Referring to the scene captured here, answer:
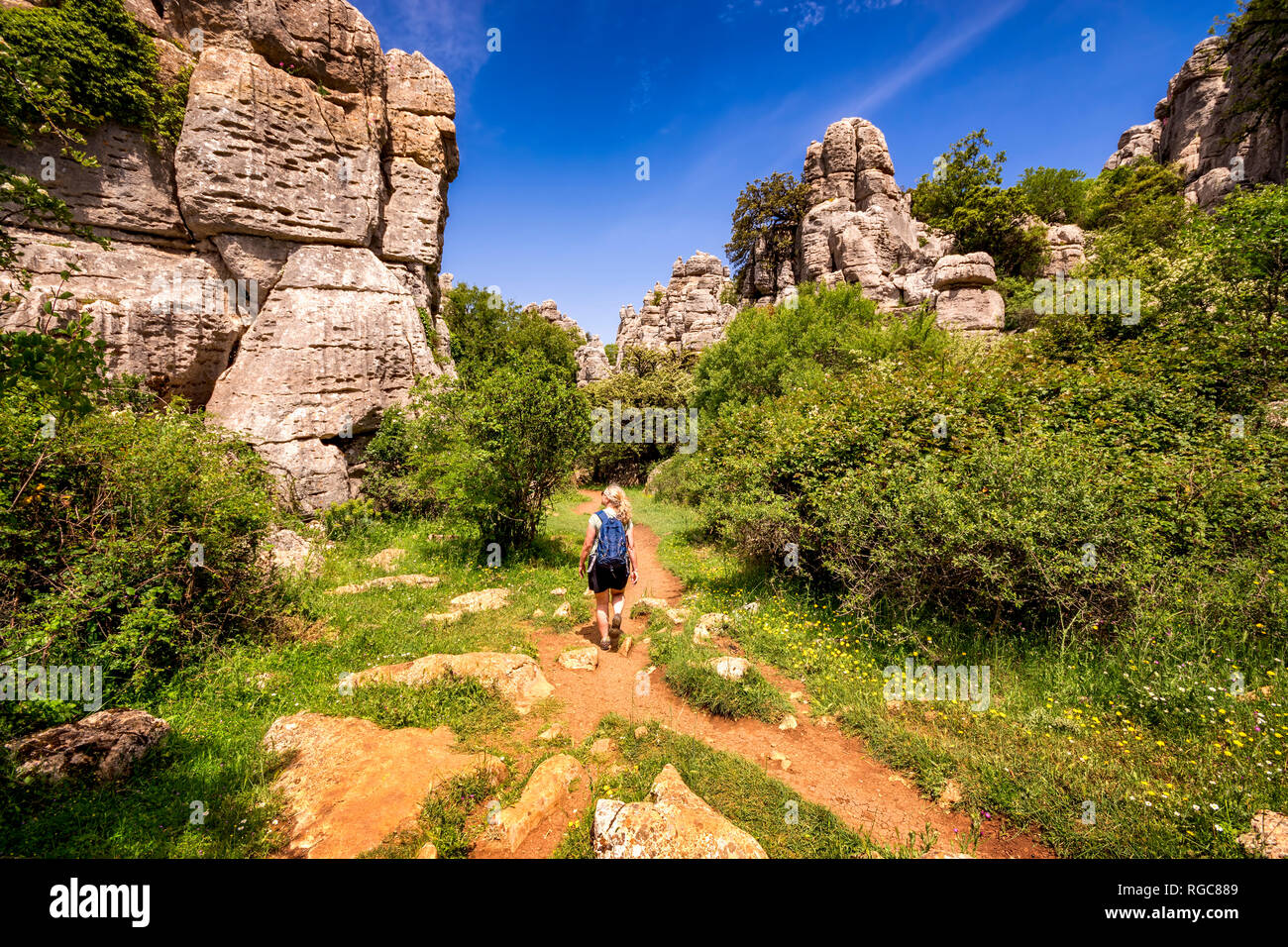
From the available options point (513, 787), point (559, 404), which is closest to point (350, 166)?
point (559, 404)

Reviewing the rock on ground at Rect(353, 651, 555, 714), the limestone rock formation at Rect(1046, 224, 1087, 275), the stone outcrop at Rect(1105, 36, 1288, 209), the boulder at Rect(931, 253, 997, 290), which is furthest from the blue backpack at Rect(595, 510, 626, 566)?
the stone outcrop at Rect(1105, 36, 1288, 209)

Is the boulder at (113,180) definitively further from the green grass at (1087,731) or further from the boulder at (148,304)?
the green grass at (1087,731)

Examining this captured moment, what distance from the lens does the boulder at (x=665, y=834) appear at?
2.80m

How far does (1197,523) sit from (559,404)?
10656mm

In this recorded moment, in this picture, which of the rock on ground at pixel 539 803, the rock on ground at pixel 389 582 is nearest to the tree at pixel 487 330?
the rock on ground at pixel 389 582

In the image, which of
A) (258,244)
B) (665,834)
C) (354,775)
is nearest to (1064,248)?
(665,834)

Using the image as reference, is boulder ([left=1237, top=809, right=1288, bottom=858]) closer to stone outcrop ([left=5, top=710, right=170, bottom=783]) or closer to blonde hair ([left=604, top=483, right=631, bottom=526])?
blonde hair ([left=604, top=483, right=631, bottom=526])

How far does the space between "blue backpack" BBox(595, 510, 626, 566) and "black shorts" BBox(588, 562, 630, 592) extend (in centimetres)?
7

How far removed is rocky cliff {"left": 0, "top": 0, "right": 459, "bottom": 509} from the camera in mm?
10820

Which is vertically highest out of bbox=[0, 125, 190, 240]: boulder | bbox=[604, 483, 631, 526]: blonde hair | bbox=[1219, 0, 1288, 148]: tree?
bbox=[1219, 0, 1288, 148]: tree

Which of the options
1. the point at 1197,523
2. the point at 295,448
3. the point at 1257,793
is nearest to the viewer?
the point at 1257,793

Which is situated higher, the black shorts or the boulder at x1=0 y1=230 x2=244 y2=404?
the boulder at x1=0 y1=230 x2=244 y2=404
